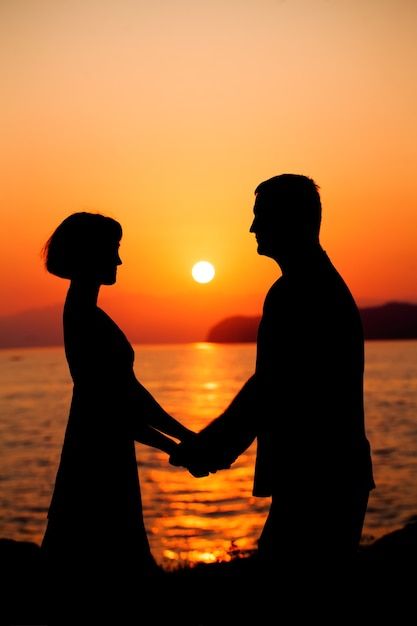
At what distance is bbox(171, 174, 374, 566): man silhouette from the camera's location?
4523 millimetres

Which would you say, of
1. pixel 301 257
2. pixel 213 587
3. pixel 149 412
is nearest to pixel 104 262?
pixel 149 412

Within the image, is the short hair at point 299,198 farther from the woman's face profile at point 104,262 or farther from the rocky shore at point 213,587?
the rocky shore at point 213,587

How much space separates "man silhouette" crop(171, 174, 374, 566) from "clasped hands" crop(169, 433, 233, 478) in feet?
5.28

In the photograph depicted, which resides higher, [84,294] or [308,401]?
[84,294]

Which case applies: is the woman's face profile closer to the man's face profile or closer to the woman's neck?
the woman's neck

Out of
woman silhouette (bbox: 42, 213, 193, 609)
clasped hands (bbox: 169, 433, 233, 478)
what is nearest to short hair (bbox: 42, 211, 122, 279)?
woman silhouette (bbox: 42, 213, 193, 609)

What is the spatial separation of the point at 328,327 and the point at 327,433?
528 mm

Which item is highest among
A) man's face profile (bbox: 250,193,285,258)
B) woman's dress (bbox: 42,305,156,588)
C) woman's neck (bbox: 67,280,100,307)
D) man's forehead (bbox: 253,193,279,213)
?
man's forehead (bbox: 253,193,279,213)

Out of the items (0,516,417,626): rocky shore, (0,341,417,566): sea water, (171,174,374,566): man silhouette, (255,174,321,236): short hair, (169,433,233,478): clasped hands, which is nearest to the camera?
(171,174,374,566): man silhouette

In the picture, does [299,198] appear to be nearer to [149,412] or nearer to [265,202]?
[265,202]

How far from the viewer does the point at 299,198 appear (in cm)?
469

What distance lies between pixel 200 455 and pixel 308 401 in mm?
→ 2163

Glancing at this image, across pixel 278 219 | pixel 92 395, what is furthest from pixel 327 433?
pixel 92 395

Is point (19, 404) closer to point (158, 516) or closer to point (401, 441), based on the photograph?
point (401, 441)
